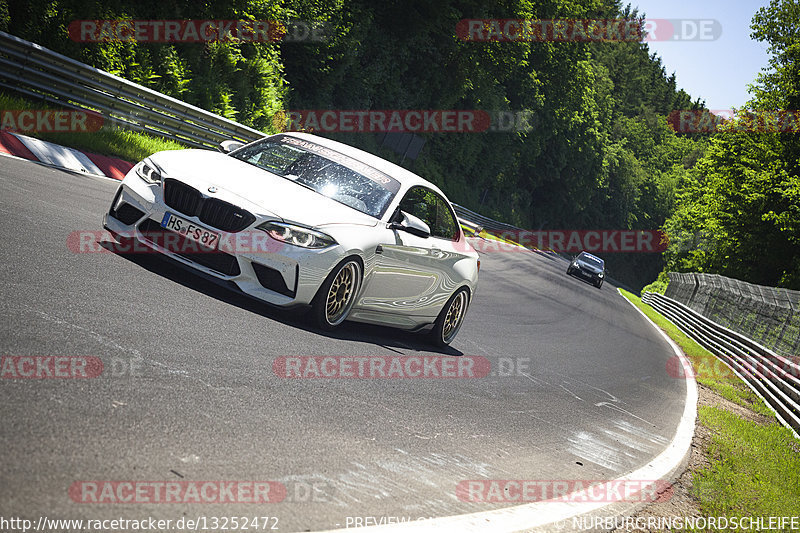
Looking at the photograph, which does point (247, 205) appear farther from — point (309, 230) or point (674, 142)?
point (674, 142)

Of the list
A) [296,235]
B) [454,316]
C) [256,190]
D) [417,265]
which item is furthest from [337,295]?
[454,316]

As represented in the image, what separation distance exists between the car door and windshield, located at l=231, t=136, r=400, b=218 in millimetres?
286

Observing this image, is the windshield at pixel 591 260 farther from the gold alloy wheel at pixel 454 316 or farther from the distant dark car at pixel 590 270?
the gold alloy wheel at pixel 454 316

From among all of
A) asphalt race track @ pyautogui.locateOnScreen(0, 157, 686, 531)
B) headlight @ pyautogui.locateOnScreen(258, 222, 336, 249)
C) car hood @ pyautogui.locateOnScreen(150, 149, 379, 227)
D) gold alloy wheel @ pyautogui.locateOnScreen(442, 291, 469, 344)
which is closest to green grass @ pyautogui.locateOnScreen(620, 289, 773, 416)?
asphalt race track @ pyautogui.locateOnScreen(0, 157, 686, 531)

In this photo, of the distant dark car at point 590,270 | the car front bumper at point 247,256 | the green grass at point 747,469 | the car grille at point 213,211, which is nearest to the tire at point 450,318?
the car front bumper at point 247,256

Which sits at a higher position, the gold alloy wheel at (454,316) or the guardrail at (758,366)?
the gold alloy wheel at (454,316)

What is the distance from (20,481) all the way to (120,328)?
7.94ft

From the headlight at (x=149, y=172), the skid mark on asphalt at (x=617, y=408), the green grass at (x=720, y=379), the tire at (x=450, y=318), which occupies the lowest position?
the green grass at (x=720, y=379)

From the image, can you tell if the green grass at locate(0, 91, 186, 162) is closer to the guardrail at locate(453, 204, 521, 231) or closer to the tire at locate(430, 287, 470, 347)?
the tire at locate(430, 287, 470, 347)

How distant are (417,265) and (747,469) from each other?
12.3 feet

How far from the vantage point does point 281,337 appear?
22.1 ft

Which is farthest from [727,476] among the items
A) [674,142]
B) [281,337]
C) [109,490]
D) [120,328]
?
[674,142]

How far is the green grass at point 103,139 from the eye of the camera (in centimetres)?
1291

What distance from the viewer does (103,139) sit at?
14609mm
